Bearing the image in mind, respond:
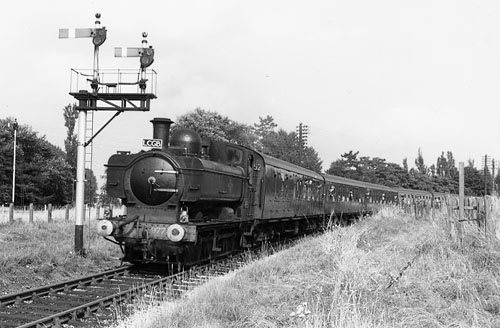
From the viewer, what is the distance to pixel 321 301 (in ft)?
23.1

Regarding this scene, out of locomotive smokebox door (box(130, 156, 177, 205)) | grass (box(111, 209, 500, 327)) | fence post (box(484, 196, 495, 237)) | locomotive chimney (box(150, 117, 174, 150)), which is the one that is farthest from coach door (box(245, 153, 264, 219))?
fence post (box(484, 196, 495, 237))

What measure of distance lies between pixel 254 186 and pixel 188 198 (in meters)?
3.99

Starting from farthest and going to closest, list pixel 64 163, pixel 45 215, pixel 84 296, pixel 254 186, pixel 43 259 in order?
pixel 64 163
pixel 45 215
pixel 254 186
pixel 43 259
pixel 84 296

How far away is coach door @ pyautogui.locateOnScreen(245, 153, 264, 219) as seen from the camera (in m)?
14.8

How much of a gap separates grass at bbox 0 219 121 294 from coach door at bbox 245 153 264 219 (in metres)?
4.00

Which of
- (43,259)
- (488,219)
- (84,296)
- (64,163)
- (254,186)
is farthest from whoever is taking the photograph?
(64,163)

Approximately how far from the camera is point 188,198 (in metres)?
11.4

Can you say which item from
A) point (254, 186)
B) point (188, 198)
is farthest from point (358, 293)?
point (254, 186)

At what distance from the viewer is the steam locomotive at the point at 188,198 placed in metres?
11.2

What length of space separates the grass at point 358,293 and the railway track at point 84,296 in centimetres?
81

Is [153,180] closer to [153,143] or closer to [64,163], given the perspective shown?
[153,143]

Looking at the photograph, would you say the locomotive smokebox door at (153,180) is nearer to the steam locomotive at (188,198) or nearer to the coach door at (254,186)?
the steam locomotive at (188,198)

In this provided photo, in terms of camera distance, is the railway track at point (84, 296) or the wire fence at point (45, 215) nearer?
the railway track at point (84, 296)

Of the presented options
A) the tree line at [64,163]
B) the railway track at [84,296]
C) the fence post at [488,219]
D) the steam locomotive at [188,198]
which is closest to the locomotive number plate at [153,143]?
the steam locomotive at [188,198]
